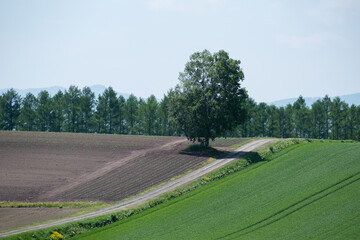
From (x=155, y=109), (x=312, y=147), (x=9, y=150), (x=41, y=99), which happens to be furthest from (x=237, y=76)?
(x=41, y=99)

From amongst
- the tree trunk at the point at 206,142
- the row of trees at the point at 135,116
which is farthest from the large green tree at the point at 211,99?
the row of trees at the point at 135,116

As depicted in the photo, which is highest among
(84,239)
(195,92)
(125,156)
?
(195,92)

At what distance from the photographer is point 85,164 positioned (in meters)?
58.0

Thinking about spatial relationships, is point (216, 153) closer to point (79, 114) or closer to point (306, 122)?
point (306, 122)

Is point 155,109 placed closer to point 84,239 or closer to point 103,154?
point 103,154

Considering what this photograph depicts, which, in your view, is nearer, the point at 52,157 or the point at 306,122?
the point at 52,157

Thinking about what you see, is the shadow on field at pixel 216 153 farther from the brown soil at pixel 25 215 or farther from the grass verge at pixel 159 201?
the brown soil at pixel 25 215

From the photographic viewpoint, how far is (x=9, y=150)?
63906mm

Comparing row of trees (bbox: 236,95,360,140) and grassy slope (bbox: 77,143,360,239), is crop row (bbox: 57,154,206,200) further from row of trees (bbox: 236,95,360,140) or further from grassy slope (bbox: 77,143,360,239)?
row of trees (bbox: 236,95,360,140)

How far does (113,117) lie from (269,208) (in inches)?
3159

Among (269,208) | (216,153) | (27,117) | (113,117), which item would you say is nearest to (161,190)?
(269,208)

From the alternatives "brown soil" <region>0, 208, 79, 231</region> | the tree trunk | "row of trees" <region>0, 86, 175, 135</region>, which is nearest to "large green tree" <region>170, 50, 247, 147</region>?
the tree trunk

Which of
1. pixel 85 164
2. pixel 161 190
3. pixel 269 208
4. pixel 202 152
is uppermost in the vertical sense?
pixel 202 152

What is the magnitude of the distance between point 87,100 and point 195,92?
56402mm
